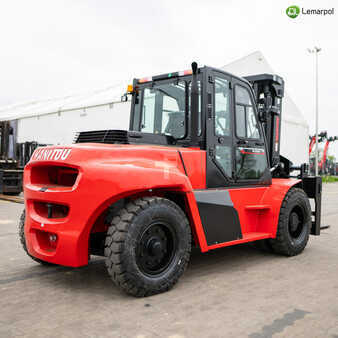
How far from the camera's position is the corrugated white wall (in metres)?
18.4

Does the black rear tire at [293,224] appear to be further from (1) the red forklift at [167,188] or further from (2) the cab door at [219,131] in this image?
(2) the cab door at [219,131]

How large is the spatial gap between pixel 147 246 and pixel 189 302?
0.62 meters

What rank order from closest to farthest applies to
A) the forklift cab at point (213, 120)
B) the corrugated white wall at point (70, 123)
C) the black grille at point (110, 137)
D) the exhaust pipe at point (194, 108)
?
the black grille at point (110, 137)
the exhaust pipe at point (194, 108)
the forklift cab at point (213, 120)
the corrugated white wall at point (70, 123)

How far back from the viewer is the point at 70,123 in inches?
828

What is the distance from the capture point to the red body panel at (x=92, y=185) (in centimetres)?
340

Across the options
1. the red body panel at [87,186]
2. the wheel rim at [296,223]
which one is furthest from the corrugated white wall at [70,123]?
the red body panel at [87,186]

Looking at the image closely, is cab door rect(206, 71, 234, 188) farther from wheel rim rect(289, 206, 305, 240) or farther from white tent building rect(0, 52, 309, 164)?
white tent building rect(0, 52, 309, 164)

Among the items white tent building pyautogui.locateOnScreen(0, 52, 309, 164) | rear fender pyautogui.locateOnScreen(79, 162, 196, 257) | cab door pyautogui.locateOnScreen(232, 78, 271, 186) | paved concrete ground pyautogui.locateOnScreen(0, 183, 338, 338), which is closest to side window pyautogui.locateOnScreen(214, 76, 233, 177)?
cab door pyautogui.locateOnScreen(232, 78, 271, 186)

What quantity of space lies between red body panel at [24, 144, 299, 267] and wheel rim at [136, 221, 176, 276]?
0.34 metres

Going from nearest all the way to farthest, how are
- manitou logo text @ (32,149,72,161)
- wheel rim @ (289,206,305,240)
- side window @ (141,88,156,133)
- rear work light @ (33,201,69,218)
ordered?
manitou logo text @ (32,149,72,161) → rear work light @ (33,201,69,218) → side window @ (141,88,156,133) → wheel rim @ (289,206,305,240)

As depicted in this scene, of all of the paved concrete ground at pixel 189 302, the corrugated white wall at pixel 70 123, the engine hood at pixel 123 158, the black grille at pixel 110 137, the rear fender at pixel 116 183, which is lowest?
the paved concrete ground at pixel 189 302

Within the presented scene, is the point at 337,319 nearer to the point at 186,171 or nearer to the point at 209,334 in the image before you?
the point at 209,334

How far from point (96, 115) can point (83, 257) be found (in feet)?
55.2

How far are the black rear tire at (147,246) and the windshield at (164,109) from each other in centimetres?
121
